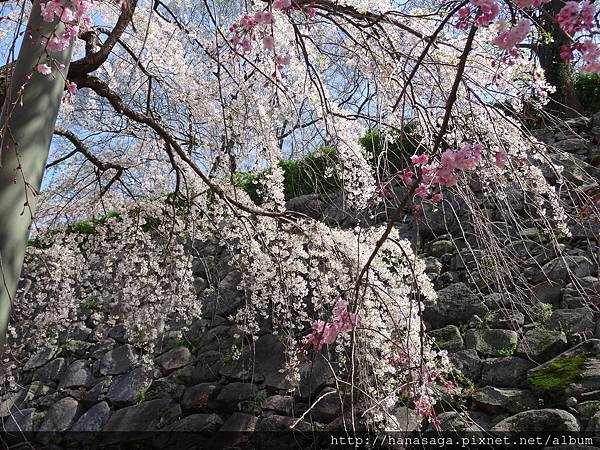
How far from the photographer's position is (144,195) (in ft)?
15.5

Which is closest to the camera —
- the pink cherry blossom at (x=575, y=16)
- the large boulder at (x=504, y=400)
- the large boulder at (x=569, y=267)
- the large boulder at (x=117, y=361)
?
the pink cherry blossom at (x=575, y=16)

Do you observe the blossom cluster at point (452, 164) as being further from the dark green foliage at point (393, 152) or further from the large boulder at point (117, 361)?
the large boulder at point (117, 361)

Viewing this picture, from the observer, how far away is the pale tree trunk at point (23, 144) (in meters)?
1.74

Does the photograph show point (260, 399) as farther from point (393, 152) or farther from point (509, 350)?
point (393, 152)

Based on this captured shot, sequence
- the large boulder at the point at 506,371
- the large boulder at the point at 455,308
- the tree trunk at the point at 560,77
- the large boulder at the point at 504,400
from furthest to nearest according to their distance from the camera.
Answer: the tree trunk at the point at 560,77, the large boulder at the point at 455,308, the large boulder at the point at 506,371, the large boulder at the point at 504,400

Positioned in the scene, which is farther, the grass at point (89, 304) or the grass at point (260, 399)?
the grass at point (89, 304)

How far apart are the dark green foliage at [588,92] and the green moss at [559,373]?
8.87ft

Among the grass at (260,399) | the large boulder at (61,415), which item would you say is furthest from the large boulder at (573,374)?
the large boulder at (61,415)

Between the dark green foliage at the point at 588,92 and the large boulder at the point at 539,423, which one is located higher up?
the dark green foliage at the point at 588,92

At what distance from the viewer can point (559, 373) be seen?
11.5 feet

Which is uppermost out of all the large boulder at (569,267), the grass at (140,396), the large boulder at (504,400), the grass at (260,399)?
the large boulder at (569,267)

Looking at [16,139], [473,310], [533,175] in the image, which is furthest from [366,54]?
[473,310]

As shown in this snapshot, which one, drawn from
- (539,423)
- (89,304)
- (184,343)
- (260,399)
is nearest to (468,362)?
(539,423)

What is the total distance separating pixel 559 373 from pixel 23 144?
3.18 m
